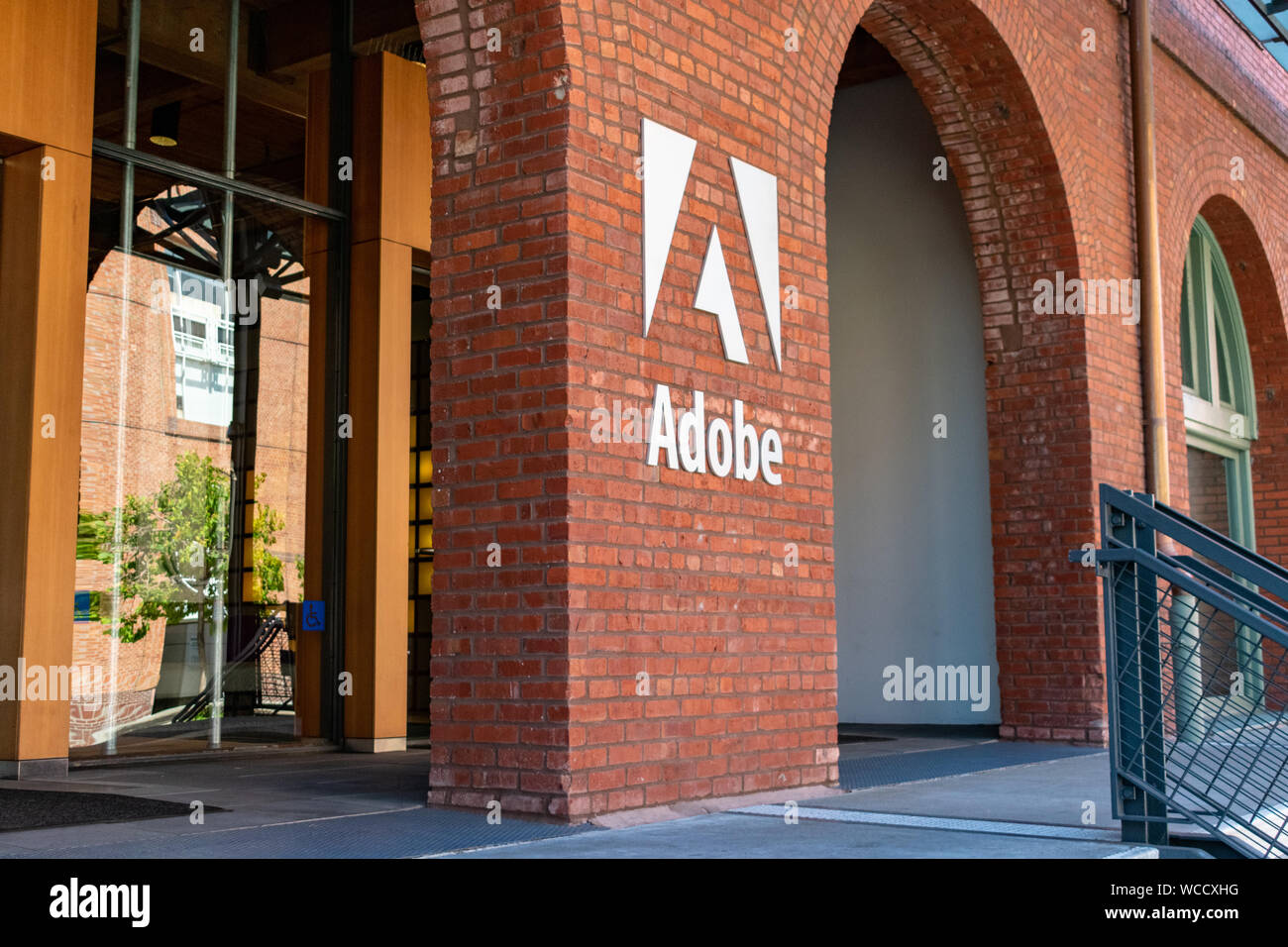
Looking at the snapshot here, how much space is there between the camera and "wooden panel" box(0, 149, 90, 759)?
19.4ft

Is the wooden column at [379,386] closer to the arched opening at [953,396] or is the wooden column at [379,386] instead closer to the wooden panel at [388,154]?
the wooden panel at [388,154]

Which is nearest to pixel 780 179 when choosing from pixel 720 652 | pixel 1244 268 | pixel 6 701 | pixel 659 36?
pixel 659 36

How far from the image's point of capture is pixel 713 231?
483 cm

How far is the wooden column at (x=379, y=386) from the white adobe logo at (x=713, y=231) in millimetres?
3323

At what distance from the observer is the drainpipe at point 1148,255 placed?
838 cm

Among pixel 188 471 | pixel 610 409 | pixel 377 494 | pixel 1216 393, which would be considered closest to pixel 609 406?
pixel 610 409

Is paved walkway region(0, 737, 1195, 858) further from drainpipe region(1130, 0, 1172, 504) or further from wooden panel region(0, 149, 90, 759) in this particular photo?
drainpipe region(1130, 0, 1172, 504)

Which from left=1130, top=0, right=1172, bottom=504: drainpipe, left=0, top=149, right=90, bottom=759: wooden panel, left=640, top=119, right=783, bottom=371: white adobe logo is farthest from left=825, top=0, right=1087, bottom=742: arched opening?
left=0, top=149, right=90, bottom=759: wooden panel

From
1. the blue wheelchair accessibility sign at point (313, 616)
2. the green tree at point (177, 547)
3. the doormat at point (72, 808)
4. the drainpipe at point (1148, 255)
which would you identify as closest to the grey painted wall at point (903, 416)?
the drainpipe at point (1148, 255)

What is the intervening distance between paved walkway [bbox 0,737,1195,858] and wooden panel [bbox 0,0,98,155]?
304 centimetres

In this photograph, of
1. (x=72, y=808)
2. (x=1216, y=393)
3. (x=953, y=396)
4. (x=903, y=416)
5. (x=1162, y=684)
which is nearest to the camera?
(x=1162, y=684)

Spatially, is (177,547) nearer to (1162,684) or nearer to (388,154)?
(388,154)

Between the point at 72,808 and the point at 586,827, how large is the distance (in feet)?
6.31
